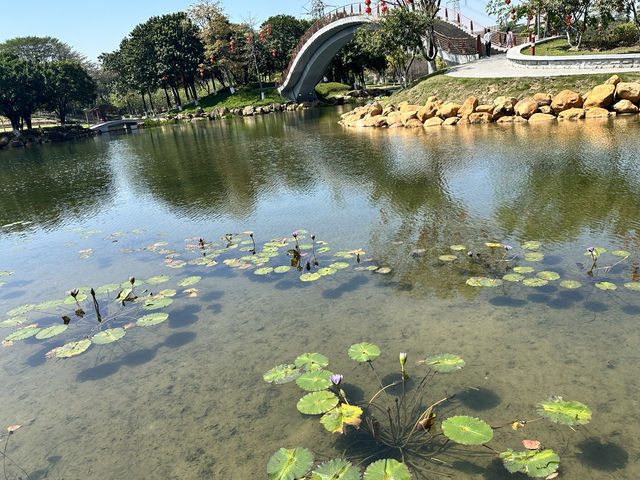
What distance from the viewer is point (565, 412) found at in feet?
10.8

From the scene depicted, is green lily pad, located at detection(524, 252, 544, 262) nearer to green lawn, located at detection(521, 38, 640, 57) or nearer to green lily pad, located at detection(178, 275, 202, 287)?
green lily pad, located at detection(178, 275, 202, 287)

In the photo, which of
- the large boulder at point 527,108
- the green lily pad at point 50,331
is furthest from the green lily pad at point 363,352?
the large boulder at point 527,108

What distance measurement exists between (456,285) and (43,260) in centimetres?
793

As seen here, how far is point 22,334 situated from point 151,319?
167 cm

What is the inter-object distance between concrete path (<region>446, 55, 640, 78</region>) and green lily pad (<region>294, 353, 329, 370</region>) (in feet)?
82.6

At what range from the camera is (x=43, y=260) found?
8.33 m

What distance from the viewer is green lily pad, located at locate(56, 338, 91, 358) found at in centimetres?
490

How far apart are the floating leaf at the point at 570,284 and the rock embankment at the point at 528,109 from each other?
1775 centimetres

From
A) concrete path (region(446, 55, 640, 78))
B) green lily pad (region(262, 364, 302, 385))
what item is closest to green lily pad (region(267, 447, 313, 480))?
green lily pad (region(262, 364, 302, 385))

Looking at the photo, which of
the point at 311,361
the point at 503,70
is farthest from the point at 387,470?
the point at 503,70

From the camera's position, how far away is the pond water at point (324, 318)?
11.3ft

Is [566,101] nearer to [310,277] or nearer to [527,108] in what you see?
[527,108]

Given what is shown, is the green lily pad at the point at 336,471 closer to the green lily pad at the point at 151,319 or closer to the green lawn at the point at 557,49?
the green lily pad at the point at 151,319

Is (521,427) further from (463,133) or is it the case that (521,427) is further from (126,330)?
(463,133)
